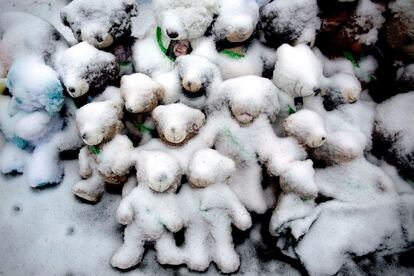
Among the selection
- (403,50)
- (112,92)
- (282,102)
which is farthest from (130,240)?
(403,50)

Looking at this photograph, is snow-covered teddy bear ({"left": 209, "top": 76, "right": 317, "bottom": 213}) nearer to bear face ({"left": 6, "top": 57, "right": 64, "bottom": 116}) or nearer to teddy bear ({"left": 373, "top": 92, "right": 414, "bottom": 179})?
teddy bear ({"left": 373, "top": 92, "right": 414, "bottom": 179})

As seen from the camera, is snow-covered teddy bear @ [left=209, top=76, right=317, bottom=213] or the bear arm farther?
the bear arm

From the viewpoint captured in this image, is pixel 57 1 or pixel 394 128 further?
pixel 57 1

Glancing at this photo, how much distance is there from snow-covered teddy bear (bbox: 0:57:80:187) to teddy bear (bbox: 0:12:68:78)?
1.3 inches

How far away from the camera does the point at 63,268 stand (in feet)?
3.32

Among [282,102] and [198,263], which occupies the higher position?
[282,102]

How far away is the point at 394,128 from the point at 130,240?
2.50 feet

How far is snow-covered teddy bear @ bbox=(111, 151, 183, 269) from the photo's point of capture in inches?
38.0

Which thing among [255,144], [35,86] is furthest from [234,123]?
[35,86]

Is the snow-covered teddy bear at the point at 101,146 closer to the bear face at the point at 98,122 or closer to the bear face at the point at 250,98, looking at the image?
the bear face at the point at 98,122

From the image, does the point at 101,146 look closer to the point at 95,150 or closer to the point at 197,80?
the point at 95,150

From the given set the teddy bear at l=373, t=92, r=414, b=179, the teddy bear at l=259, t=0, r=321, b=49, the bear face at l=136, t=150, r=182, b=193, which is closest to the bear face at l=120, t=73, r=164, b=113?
the bear face at l=136, t=150, r=182, b=193

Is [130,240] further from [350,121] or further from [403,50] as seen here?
[403,50]

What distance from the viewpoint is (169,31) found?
3.30 feet
